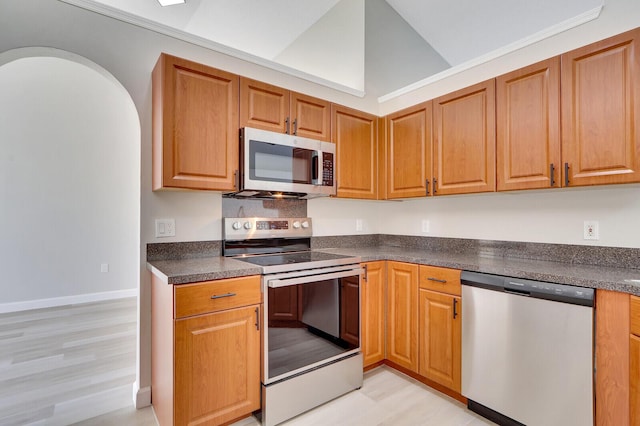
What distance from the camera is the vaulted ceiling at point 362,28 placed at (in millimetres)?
3135

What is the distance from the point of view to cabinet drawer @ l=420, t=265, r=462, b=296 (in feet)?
6.54

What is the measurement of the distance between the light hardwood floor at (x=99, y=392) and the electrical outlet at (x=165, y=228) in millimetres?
1093

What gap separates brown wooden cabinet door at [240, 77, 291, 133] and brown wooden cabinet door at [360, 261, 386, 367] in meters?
1.21

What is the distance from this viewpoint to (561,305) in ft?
5.07

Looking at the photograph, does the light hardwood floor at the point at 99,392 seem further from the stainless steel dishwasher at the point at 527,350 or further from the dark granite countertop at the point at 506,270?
the dark granite countertop at the point at 506,270

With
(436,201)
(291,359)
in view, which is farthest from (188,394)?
(436,201)

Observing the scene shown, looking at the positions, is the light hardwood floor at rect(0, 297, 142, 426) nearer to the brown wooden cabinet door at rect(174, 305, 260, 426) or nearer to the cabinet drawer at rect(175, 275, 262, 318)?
the brown wooden cabinet door at rect(174, 305, 260, 426)

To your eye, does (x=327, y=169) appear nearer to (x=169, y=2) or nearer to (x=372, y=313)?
(x=372, y=313)

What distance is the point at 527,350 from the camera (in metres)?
1.66

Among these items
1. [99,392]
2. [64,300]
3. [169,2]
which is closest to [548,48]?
[169,2]

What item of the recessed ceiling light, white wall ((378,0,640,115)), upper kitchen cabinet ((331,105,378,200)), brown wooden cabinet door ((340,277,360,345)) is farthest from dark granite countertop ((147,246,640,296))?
the recessed ceiling light

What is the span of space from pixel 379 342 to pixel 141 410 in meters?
1.66

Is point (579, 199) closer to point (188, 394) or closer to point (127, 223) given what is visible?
point (188, 394)

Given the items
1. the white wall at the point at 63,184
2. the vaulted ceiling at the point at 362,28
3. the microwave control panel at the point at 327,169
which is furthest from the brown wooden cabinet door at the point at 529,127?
the white wall at the point at 63,184
